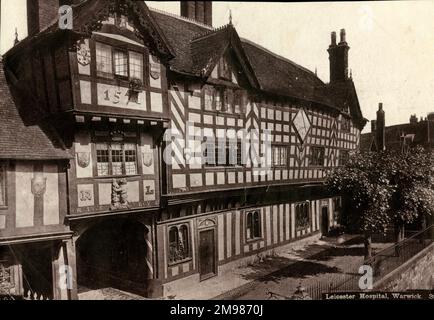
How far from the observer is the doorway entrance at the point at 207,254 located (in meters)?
13.7

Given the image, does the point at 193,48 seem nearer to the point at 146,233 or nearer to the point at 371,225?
the point at 146,233

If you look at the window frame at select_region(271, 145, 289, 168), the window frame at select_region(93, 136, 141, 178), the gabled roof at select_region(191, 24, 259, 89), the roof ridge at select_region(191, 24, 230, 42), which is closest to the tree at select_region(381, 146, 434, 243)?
the window frame at select_region(271, 145, 289, 168)

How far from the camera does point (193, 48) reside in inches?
544

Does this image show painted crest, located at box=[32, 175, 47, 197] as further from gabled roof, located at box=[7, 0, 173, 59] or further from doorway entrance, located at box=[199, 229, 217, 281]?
doorway entrance, located at box=[199, 229, 217, 281]

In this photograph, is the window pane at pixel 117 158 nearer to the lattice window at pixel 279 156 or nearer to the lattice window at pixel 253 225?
the lattice window at pixel 253 225

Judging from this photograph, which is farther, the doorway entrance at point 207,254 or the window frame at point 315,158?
the window frame at point 315,158

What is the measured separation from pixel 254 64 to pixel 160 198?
27.3 ft

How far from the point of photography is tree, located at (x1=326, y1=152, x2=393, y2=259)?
13156 mm

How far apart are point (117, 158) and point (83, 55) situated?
3.10 m

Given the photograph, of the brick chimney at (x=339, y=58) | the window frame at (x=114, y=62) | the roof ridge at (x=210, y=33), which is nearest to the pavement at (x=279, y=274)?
→ the window frame at (x=114, y=62)

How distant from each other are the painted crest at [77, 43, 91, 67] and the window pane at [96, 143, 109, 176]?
7.74 feet

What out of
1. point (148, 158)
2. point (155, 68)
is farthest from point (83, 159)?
point (155, 68)

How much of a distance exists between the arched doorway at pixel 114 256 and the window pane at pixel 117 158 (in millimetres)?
1996
